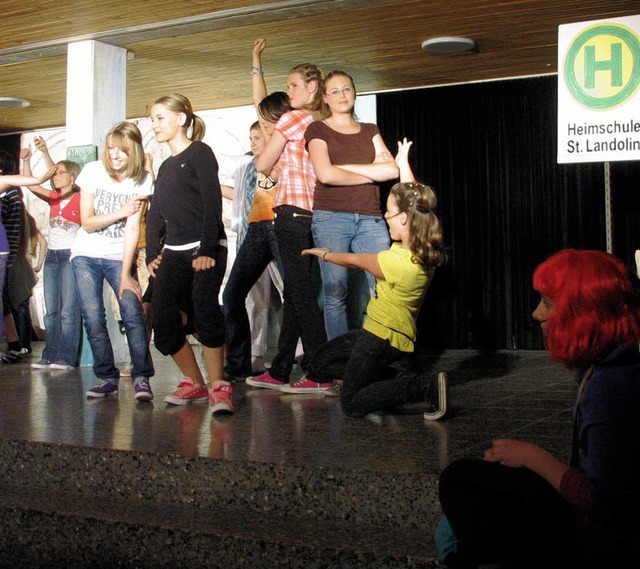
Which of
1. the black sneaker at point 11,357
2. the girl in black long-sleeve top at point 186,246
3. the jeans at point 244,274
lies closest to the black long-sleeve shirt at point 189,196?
the girl in black long-sleeve top at point 186,246

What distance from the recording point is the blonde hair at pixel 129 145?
516 cm

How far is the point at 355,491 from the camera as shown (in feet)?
9.90

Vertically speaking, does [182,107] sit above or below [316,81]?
below

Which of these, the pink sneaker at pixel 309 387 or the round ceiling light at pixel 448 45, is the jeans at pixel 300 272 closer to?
the pink sneaker at pixel 309 387

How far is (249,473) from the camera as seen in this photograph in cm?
320

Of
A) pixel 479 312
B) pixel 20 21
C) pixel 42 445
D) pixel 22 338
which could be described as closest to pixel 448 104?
pixel 479 312

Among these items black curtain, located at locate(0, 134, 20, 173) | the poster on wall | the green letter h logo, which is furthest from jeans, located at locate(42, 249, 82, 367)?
black curtain, located at locate(0, 134, 20, 173)

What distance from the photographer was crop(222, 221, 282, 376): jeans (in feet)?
17.8

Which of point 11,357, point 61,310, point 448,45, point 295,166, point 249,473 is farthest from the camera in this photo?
point 11,357

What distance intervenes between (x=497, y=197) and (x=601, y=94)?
4097mm

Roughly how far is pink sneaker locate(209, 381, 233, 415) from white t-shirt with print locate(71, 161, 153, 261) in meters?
1.41

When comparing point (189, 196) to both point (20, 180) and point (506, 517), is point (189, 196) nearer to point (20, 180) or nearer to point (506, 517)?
point (20, 180)

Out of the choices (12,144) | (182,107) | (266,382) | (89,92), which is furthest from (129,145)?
(12,144)

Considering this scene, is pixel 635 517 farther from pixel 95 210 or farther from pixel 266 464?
pixel 95 210
